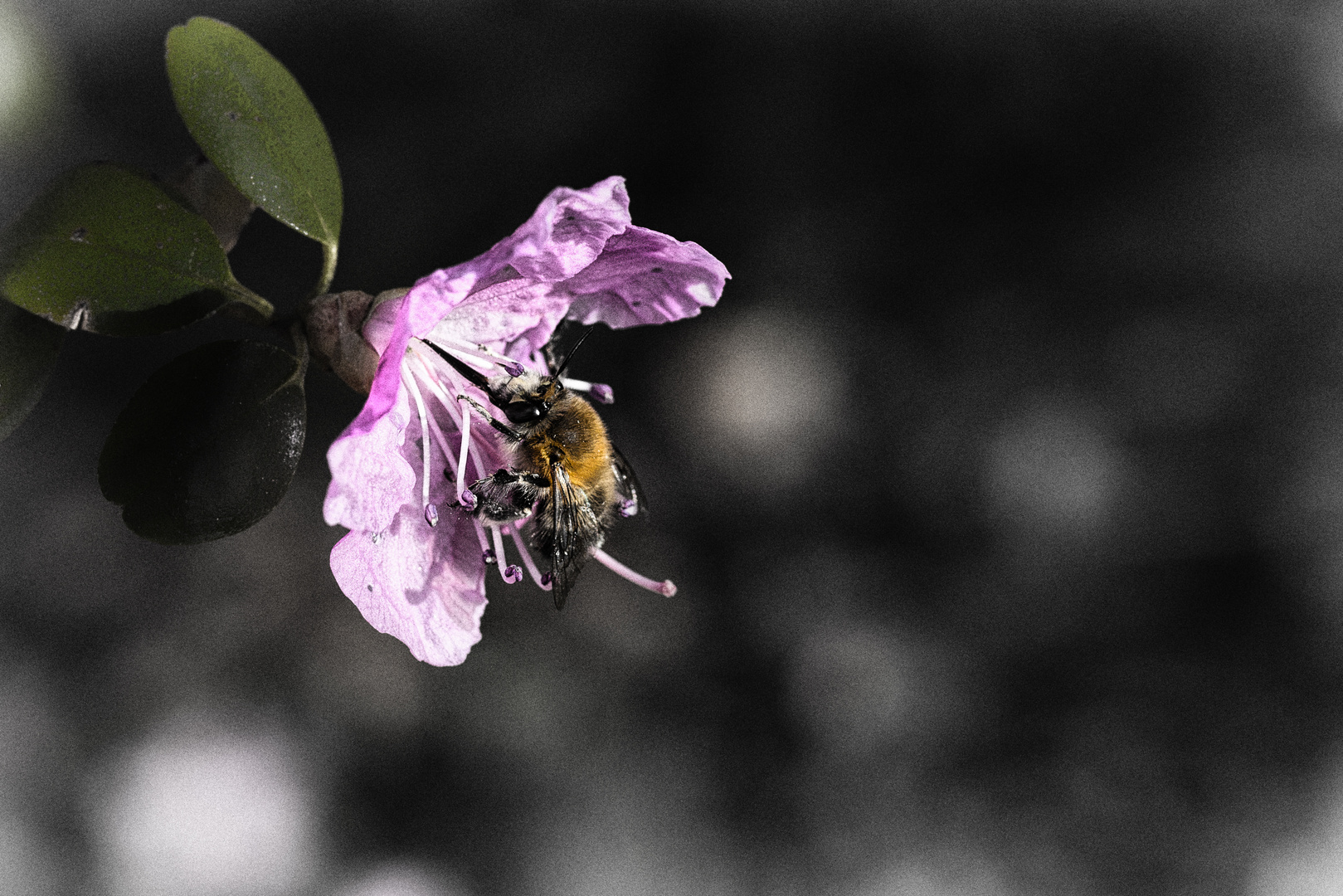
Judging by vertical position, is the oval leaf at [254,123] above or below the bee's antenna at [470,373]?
above

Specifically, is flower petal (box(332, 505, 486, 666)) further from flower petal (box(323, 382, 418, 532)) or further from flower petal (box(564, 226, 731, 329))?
flower petal (box(564, 226, 731, 329))

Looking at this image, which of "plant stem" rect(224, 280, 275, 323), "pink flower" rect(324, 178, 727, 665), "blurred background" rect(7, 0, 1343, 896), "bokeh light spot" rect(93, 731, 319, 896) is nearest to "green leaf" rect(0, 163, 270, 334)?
"plant stem" rect(224, 280, 275, 323)

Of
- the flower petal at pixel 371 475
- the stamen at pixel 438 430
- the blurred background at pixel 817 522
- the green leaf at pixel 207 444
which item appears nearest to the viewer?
the flower petal at pixel 371 475

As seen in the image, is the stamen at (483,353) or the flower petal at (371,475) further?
the stamen at (483,353)

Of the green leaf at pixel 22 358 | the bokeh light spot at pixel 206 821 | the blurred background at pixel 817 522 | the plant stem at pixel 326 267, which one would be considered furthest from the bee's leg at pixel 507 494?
the bokeh light spot at pixel 206 821

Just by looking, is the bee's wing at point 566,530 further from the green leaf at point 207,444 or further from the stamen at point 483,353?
the green leaf at point 207,444

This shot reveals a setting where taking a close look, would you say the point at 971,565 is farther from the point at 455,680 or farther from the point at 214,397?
the point at 214,397

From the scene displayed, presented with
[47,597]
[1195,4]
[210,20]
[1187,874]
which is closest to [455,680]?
[47,597]

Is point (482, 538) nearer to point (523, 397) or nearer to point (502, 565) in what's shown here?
point (502, 565)
